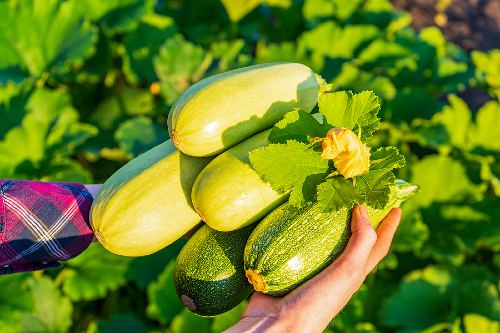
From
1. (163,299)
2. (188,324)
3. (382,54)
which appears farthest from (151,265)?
(382,54)

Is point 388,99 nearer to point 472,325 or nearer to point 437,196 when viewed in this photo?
point 437,196

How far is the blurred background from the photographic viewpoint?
9.70ft

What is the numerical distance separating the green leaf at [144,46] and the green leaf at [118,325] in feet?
4.94

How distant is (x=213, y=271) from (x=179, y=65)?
6.72 feet

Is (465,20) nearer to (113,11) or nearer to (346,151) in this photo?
(113,11)

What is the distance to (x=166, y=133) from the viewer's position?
326 cm

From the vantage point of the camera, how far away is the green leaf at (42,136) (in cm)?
294

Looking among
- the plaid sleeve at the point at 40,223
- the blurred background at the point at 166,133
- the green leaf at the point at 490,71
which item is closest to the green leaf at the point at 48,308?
the blurred background at the point at 166,133

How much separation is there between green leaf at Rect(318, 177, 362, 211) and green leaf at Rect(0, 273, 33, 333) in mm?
1796

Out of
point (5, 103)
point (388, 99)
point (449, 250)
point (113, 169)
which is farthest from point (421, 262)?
point (5, 103)

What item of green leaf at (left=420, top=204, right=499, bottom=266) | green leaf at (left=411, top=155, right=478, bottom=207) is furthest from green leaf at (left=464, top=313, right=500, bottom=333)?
green leaf at (left=411, top=155, right=478, bottom=207)

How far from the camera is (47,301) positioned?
9.68 feet

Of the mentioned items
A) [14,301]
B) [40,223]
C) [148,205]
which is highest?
[148,205]

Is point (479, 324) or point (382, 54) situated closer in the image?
point (479, 324)
